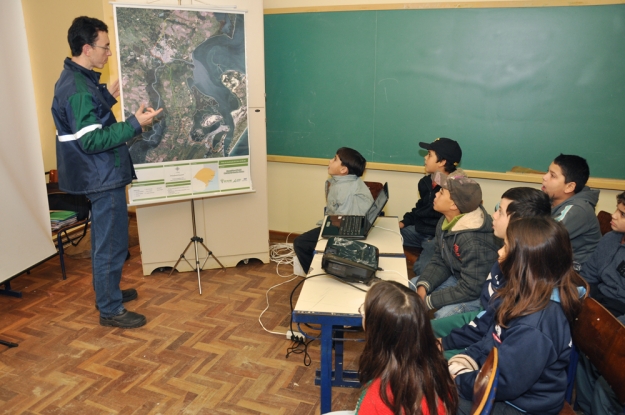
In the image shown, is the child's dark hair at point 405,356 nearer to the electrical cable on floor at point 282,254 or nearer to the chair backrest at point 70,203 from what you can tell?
the electrical cable on floor at point 282,254

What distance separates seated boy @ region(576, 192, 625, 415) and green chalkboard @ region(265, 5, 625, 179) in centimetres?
147

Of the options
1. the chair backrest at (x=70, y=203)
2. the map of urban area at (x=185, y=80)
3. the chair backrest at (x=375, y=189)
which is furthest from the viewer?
the chair backrest at (x=70, y=203)

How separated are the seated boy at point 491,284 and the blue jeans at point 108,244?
203 cm

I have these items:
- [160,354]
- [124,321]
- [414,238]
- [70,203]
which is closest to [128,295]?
[124,321]

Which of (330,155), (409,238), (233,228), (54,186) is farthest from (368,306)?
(54,186)

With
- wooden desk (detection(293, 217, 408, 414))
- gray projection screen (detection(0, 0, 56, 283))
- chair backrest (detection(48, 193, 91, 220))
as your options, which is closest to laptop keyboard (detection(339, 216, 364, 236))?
wooden desk (detection(293, 217, 408, 414))

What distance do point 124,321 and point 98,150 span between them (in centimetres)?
112

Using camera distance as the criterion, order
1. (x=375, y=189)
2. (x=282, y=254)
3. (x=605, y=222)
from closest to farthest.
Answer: (x=605, y=222) < (x=375, y=189) < (x=282, y=254)

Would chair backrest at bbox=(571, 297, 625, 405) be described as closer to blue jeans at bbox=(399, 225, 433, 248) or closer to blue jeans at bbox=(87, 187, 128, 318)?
blue jeans at bbox=(399, 225, 433, 248)

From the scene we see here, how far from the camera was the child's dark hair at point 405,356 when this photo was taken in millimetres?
1345

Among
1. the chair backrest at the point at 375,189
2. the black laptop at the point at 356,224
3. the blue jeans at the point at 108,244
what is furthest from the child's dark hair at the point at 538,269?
the blue jeans at the point at 108,244

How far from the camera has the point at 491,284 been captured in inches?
78.6

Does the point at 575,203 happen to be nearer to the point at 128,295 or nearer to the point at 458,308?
the point at 458,308

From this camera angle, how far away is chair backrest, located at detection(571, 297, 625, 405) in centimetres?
151
